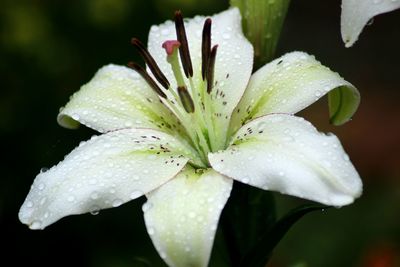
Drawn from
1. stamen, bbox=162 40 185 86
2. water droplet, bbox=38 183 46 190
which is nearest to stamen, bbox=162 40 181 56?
stamen, bbox=162 40 185 86

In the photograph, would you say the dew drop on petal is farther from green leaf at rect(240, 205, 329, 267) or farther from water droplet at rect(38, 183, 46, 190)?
green leaf at rect(240, 205, 329, 267)

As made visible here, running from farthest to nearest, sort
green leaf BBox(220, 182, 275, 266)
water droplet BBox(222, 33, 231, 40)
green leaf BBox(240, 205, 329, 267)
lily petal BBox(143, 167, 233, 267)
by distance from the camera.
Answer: water droplet BBox(222, 33, 231, 40) < green leaf BBox(220, 182, 275, 266) < green leaf BBox(240, 205, 329, 267) < lily petal BBox(143, 167, 233, 267)

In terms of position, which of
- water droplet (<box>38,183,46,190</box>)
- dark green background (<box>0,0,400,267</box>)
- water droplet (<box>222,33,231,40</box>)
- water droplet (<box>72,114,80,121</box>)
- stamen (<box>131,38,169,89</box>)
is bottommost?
dark green background (<box>0,0,400,267</box>)

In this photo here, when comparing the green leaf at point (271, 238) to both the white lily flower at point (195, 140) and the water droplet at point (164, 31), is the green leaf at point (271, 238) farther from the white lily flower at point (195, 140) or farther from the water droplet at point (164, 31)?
the water droplet at point (164, 31)

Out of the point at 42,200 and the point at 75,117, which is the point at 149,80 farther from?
the point at 42,200

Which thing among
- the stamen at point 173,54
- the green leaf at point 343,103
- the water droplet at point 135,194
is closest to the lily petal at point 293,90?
the green leaf at point 343,103

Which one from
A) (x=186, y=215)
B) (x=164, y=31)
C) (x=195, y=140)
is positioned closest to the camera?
(x=186, y=215)

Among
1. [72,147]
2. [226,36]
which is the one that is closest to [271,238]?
[226,36]
